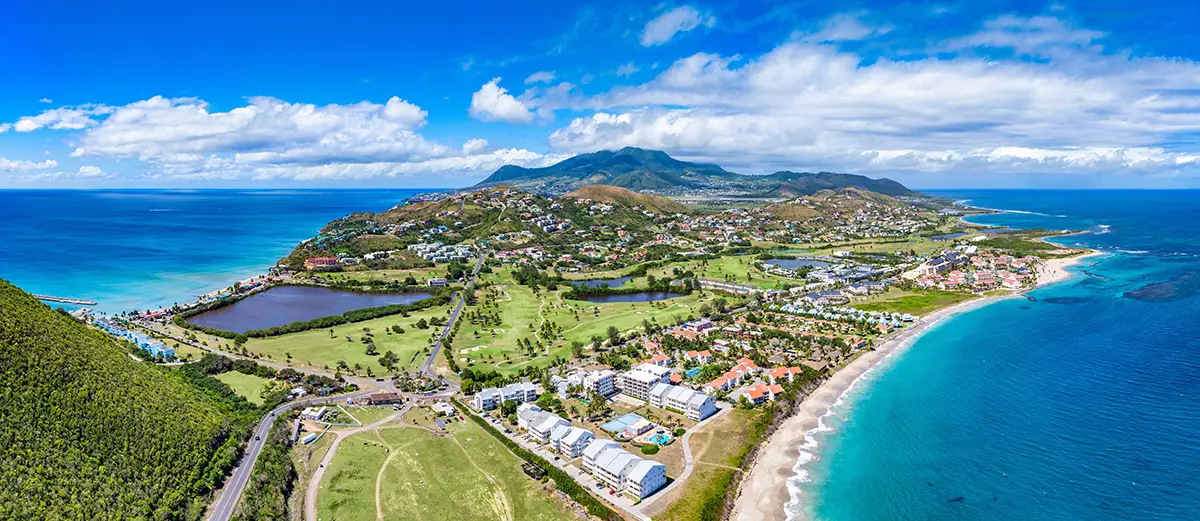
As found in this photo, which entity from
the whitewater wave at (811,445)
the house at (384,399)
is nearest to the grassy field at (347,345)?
the house at (384,399)

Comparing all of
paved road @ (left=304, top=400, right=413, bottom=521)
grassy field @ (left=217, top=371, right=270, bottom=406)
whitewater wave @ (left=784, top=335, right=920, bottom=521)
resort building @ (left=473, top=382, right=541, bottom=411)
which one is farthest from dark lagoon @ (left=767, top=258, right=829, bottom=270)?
grassy field @ (left=217, top=371, right=270, bottom=406)

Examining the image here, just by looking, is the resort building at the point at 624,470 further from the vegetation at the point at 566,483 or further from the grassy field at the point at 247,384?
the grassy field at the point at 247,384

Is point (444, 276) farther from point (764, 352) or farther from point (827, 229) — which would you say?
point (827, 229)

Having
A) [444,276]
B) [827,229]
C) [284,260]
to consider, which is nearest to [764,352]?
[444,276]

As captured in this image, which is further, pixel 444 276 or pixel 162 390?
pixel 444 276

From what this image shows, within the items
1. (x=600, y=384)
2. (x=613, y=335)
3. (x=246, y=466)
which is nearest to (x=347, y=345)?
(x=246, y=466)

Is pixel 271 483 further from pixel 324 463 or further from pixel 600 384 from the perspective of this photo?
pixel 600 384
